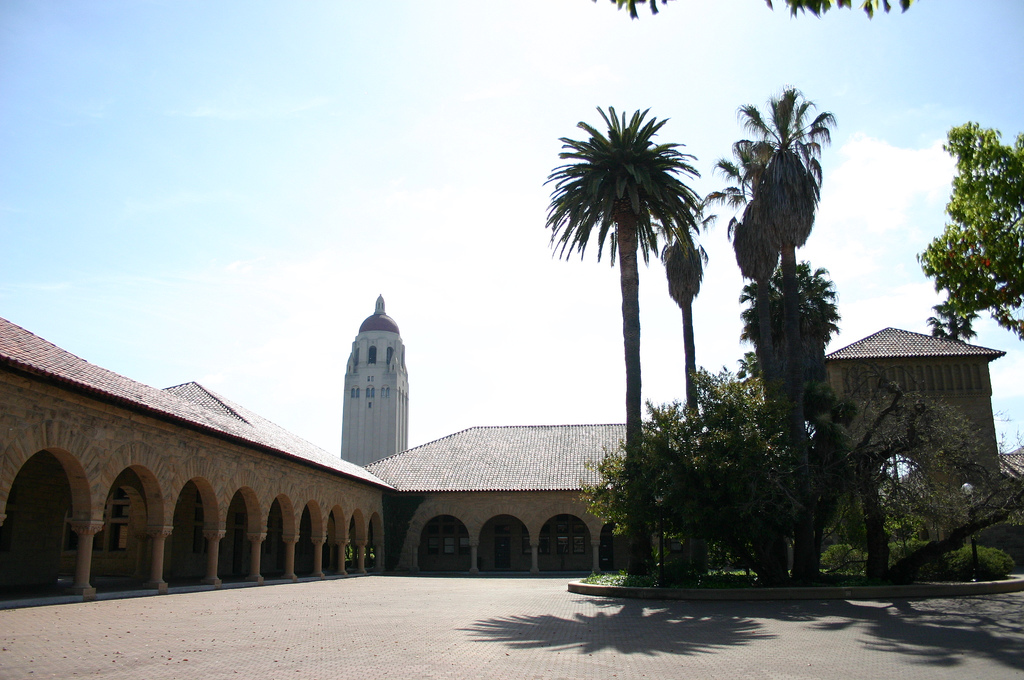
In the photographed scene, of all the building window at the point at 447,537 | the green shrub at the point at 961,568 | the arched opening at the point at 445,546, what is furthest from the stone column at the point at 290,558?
the green shrub at the point at 961,568

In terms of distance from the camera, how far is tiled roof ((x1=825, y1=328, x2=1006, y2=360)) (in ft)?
116

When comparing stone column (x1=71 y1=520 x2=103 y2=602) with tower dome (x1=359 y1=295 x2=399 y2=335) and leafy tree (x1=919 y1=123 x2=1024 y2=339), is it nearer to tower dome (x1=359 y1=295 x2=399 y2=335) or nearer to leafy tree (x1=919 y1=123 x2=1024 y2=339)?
leafy tree (x1=919 y1=123 x2=1024 y2=339)

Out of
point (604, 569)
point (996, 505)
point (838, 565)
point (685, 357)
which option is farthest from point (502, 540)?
point (996, 505)

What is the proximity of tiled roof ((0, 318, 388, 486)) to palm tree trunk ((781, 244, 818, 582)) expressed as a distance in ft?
49.4

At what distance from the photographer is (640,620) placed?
14281 mm

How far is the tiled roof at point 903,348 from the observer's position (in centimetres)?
3547

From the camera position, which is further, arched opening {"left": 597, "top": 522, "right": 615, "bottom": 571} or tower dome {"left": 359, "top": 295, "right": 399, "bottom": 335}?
tower dome {"left": 359, "top": 295, "right": 399, "bottom": 335}

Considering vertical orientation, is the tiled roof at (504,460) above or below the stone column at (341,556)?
above

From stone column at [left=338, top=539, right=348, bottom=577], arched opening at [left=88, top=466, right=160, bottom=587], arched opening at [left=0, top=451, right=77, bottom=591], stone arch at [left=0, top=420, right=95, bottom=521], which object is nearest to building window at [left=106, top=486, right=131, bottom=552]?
arched opening at [left=88, top=466, right=160, bottom=587]

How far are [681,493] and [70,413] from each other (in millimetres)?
13731

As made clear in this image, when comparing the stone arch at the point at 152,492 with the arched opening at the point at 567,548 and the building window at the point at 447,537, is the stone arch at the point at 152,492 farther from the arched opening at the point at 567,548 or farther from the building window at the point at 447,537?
the arched opening at the point at 567,548

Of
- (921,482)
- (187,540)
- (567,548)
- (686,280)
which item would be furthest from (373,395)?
(921,482)

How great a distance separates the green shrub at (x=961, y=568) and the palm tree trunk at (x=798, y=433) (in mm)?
3768

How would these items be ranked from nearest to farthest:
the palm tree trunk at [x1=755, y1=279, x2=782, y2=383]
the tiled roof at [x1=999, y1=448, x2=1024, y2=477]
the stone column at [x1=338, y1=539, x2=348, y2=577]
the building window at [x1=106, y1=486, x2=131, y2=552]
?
the tiled roof at [x1=999, y1=448, x2=1024, y2=477], the palm tree trunk at [x1=755, y1=279, x2=782, y2=383], the building window at [x1=106, y1=486, x2=131, y2=552], the stone column at [x1=338, y1=539, x2=348, y2=577]
